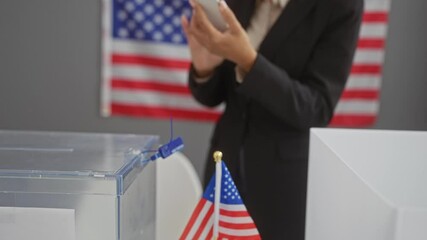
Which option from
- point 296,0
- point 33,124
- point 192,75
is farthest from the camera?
point 33,124

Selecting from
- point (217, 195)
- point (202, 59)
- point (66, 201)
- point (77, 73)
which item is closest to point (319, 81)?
point (202, 59)

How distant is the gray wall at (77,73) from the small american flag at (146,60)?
2.4 inches

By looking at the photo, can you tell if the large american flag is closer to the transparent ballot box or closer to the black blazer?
the black blazer

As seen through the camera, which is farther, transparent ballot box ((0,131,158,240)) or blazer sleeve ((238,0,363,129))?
blazer sleeve ((238,0,363,129))

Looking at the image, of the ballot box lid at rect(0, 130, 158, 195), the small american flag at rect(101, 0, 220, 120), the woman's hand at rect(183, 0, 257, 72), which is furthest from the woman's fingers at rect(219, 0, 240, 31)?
the small american flag at rect(101, 0, 220, 120)

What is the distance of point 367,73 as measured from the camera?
2289 millimetres

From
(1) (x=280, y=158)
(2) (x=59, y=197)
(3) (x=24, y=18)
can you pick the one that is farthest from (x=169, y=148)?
(3) (x=24, y=18)

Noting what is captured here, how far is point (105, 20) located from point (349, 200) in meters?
1.97

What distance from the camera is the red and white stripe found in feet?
2.09

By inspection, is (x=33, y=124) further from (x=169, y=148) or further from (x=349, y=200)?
(x=349, y=200)

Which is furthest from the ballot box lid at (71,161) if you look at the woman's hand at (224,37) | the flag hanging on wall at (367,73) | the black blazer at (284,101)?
the flag hanging on wall at (367,73)

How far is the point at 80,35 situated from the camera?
2379 mm

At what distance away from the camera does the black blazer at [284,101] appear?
1032 millimetres

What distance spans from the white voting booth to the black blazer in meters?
0.32
